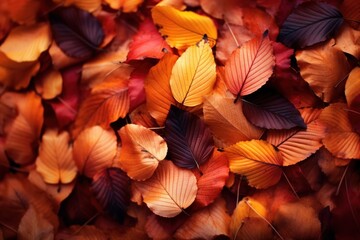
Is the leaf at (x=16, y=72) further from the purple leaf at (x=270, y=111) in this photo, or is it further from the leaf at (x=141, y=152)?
the purple leaf at (x=270, y=111)

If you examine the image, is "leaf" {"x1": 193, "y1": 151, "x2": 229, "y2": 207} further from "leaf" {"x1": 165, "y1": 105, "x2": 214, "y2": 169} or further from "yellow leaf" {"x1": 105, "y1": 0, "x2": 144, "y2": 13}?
"yellow leaf" {"x1": 105, "y1": 0, "x2": 144, "y2": 13}

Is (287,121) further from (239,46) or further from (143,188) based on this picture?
(143,188)

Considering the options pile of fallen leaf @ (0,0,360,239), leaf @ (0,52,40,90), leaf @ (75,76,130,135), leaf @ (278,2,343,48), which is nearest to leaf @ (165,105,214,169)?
pile of fallen leaf @ (0,0,360,239)

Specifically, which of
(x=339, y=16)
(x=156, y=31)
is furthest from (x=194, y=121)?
(x=339, y=16)

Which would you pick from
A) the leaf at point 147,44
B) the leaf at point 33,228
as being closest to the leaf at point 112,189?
the leaf at point 33,228

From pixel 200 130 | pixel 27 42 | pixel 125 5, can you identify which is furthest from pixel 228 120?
pixel 27 42
